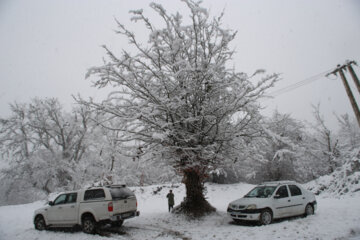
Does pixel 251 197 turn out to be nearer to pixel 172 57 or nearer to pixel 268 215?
pixel 268 215

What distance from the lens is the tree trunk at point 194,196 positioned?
1021 cm

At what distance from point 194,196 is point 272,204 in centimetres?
348

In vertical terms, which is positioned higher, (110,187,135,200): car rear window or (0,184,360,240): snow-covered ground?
(110,187,135,200): car rear window

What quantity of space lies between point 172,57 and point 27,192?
25.4 m

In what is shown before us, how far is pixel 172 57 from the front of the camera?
8977mm

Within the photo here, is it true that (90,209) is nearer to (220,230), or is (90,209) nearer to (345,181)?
(220,230)

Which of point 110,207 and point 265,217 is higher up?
point 110,207

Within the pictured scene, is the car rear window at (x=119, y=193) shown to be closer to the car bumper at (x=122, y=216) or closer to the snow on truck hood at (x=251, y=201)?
the car bumper at (x=122, y=216)

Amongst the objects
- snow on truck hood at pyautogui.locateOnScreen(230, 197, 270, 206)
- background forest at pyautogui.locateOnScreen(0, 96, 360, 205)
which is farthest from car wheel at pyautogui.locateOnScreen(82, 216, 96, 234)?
background forest at pyautogui.locateOnScreen(0, 96, 360, 205)

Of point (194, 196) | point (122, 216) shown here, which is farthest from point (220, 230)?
point (122, 216)

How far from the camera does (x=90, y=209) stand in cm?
841

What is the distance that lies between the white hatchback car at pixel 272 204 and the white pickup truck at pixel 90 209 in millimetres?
4052

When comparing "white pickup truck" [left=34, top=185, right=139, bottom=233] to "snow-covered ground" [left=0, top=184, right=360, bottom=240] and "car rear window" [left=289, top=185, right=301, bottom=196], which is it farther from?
"car rear window" [left=289, top=185, right=301, bottom=196]

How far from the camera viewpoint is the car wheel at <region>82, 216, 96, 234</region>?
821cm
